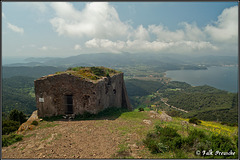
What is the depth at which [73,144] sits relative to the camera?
231 inches

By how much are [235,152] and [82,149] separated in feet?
17.8

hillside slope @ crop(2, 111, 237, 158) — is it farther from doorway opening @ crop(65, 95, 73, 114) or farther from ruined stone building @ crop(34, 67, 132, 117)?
doorway opening @ crop(65, 95, 73, 114)

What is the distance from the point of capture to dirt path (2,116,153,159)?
503cm

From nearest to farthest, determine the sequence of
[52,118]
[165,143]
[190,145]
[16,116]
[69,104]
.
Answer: [190,145] → [165,143] → [52,118] → [69,104] → [16,116]

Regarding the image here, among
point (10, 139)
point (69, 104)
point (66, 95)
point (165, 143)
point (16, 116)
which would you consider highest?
point (66, 95)

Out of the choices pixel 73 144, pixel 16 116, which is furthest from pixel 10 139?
pixel 16 116

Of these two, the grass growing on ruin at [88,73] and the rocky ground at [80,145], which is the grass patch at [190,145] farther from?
the grass growing on ruin at [88,73]

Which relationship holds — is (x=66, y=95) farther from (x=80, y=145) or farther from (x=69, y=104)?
(x=80, y=145)

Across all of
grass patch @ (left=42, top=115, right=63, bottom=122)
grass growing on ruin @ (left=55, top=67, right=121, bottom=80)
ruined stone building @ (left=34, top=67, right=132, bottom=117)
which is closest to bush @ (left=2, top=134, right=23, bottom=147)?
grass patch @ (left=42, top=115, right=63, bottom=122)

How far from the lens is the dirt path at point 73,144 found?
5.03m

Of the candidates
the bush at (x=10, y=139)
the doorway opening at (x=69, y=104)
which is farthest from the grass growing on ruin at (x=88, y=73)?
the bush at (x=10, y=139)

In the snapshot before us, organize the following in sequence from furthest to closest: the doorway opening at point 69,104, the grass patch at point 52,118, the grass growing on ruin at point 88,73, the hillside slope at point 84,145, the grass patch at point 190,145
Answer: the grass growing on ruin at point 88,73
the doorway opening at point 69,104
the grass patch at point 52,118
the hillside slope at point 84,145
the grass patch at point 190,145

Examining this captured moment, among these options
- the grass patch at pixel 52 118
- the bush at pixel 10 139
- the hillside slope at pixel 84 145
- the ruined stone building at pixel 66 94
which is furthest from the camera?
the ruined stone building at pixel 66 94

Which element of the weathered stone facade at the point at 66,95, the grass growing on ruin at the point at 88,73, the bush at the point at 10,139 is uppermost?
the grass growing on ruin at the point at 88,73
